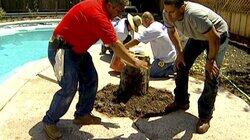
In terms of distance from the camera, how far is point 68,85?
485 cm

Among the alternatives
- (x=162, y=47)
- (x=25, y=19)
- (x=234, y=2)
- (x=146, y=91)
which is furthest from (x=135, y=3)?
(x=146, y=91)

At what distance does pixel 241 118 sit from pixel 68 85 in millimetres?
2659

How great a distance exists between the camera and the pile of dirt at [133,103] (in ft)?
19.5

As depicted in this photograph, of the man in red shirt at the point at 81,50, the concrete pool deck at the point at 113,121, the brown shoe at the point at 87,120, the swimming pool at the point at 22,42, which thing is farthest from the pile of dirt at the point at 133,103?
the swimming pool at the point at 22,42

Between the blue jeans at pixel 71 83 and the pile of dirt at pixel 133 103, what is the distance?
721mm

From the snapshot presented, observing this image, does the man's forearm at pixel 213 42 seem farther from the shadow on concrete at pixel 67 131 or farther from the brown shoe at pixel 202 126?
the shadow on concrete at pixel 67 131

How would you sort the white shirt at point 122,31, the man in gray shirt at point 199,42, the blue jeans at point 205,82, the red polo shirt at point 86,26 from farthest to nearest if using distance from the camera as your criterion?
the white shirt at point 122,31
the blue jeans at point 205,82
the man in gray shirt at point 199,42
the red polo shirt at point 86,26

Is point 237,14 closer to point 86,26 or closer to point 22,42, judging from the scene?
point 22,42

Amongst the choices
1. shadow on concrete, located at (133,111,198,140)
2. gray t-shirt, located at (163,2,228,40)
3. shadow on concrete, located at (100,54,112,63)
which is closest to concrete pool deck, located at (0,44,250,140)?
shadow on concrete, located at (133,111,198,140)

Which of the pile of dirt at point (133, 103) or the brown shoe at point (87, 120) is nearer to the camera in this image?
the brown shoe at point (87, 120)

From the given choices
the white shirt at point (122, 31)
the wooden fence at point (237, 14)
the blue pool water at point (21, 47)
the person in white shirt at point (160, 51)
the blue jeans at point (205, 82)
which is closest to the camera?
the blue jeans at point (205, 82)

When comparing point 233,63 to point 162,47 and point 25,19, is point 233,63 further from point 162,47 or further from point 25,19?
point 25,19

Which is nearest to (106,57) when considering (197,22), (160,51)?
(160,51)

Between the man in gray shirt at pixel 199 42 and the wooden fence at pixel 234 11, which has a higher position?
the man in gray shirt at pixel 199 42
